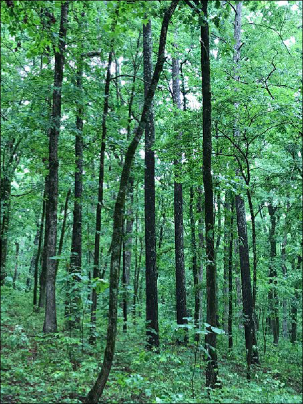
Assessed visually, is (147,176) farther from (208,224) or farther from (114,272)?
(114,272)

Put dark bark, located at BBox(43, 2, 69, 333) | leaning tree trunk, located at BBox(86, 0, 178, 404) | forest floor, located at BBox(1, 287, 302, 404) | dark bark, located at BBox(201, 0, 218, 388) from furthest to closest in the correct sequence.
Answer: dark bark, located at BBox(43, 2, 69, 333) → dark bark, located at BBox(201, 0, 218, 388) → forest floor, located at BBox(1, 287, 302, 404) → leaning tree trunk, located at BBox(86, 0, 178, 404)

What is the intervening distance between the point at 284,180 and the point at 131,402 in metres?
5.92

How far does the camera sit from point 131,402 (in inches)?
238

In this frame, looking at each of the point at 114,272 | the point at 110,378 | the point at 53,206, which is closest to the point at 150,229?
the point at 53,206

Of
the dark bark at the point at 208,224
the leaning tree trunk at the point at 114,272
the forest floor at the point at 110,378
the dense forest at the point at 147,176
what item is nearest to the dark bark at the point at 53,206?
the dense forest at the point at 147,176

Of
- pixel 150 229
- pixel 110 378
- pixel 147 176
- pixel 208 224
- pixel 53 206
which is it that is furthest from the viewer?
pixel 147 176

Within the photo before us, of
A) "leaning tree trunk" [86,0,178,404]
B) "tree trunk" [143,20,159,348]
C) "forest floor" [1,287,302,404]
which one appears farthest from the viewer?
"tree trunk" [143,20,159,348]

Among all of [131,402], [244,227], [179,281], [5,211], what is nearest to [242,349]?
[179,281]

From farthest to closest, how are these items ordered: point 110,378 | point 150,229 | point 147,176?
point 147,176
point 150,229
point 110,378

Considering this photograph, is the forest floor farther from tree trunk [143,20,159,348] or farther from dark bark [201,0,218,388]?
tree trunk [143,20,159,348]

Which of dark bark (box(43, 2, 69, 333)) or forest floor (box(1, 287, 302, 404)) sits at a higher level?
dark bark (box(43, 2, 69, 333))

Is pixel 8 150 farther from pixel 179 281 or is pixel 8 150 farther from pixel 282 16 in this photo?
pixel 282 16

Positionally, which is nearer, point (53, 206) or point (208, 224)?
point (208, 224)

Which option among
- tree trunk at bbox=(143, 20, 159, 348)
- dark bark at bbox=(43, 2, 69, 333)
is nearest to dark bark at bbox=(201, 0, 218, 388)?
tree trunk at bbox=(143, 20, 159, 348)
